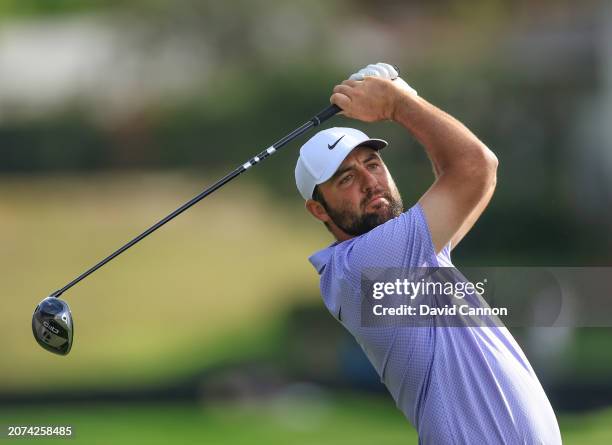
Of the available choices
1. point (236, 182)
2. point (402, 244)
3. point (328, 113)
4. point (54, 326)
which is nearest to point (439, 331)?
point (402, 244)

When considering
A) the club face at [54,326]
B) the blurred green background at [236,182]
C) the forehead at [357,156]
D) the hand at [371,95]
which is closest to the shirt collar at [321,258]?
the forehead at [357,156]

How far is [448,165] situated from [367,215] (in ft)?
1.01

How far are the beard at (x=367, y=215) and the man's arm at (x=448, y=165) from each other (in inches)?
7.4

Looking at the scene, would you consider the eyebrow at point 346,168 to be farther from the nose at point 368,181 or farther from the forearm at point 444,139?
the forearm at point 444,139

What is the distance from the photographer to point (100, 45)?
19.4 m

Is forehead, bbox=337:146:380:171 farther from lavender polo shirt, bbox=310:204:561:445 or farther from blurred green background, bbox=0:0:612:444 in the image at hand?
blurred green background, bbox=0:0:612:444

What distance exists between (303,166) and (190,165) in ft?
50.2

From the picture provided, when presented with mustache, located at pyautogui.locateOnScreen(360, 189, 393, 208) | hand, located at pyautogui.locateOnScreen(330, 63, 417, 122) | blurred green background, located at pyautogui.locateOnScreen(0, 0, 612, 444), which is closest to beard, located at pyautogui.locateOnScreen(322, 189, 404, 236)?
mustache, located at pyautogui.locateOnScreen(360, 189, 393, 208)

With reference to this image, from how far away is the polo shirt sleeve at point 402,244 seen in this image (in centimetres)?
296

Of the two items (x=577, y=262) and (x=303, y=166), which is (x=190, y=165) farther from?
(x=303, y=166)

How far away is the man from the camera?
2943 mm

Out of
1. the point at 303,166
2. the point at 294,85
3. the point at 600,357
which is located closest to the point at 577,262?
the point at 600,357

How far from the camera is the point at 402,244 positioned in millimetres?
2965

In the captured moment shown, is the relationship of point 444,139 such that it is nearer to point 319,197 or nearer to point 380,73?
point 380,73
